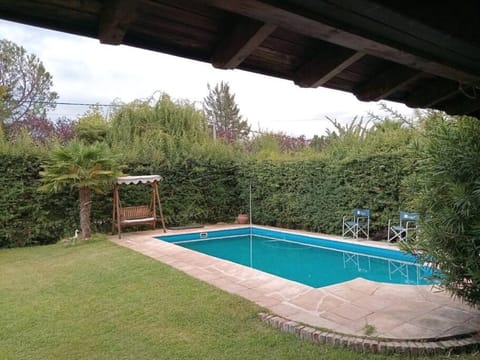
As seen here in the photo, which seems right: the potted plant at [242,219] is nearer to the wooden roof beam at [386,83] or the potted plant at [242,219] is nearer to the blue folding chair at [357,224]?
the blue folding chair at [357,224]

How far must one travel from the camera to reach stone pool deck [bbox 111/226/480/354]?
3584mm

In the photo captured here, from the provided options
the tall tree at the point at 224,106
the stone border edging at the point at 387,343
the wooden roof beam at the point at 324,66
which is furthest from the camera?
the tall tree at the point at 224,106

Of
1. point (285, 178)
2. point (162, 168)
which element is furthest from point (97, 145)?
point (285, 178)

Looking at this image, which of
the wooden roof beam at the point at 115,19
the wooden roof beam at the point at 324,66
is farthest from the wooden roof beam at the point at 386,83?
the wooden roof beam at the point at 115,19

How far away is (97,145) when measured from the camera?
9.58 m

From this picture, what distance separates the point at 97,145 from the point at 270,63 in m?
8.48

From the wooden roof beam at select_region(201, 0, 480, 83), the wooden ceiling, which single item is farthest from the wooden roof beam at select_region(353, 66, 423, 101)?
the wooden roof beam at select_region(201, 0, 480, 83)

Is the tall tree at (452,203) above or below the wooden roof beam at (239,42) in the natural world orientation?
below

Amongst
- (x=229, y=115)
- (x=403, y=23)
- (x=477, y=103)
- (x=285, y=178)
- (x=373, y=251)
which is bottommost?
(x=373, y=251)

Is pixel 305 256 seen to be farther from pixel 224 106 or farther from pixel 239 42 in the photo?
pixel 224 106

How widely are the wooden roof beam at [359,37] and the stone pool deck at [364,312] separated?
A: 8.88 feet

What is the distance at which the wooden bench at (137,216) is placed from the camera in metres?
10.5

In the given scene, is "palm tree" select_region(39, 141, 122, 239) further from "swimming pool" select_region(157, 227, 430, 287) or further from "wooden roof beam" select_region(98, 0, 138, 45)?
"wooden roof beam" select_region(98, 0, 138, 45)

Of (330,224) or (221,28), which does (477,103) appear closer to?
(221,28)
